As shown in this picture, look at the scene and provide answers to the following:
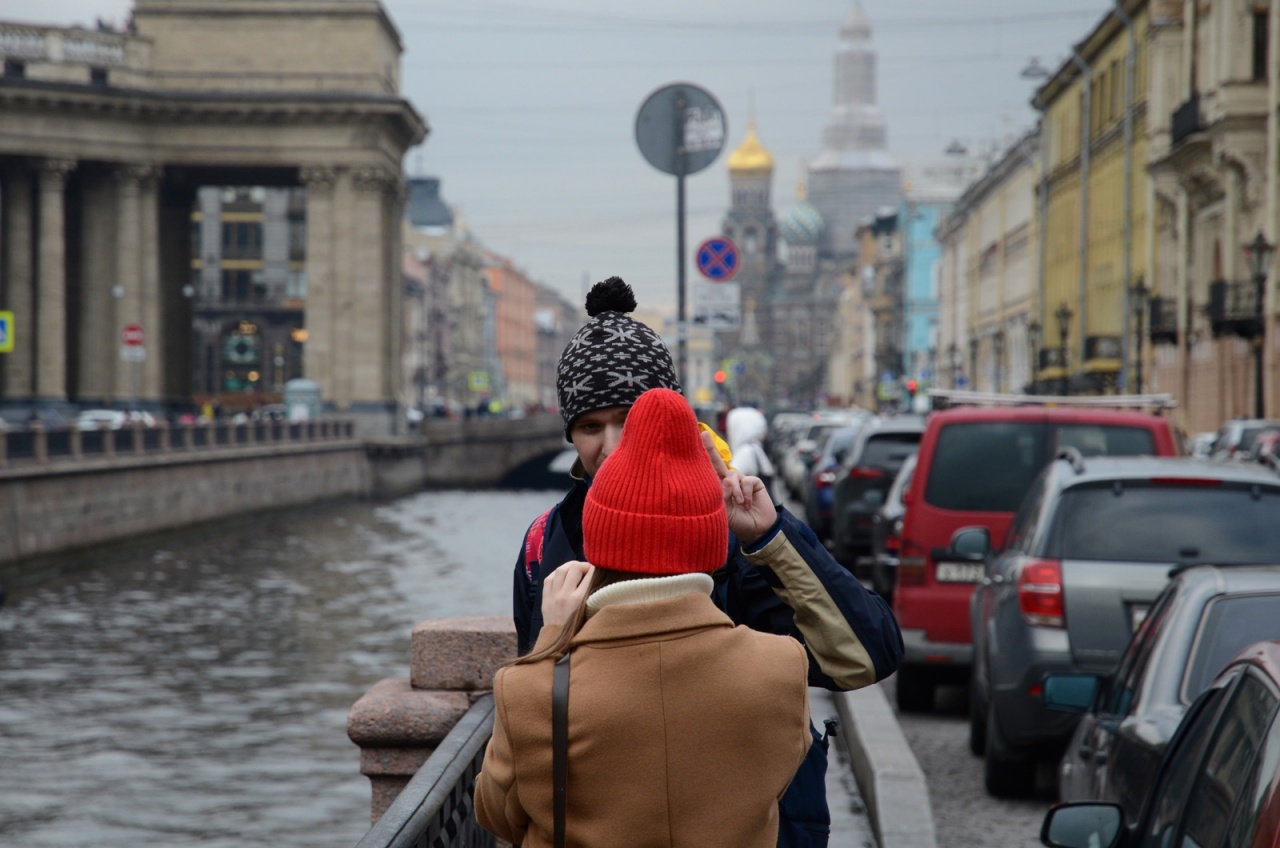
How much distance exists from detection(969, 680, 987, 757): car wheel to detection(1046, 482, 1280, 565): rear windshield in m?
1.33

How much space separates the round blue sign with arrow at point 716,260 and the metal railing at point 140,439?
49.6 feet

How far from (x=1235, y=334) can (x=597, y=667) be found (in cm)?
4090

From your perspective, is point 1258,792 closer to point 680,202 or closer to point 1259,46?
point 680,202

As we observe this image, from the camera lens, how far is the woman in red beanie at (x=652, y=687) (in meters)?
2.80

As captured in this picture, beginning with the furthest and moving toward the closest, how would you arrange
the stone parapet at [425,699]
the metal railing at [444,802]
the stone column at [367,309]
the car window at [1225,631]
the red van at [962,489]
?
the stone column at [367,309]
the red van at [962,489]
the stone parapet at [425,699]
the car window at [1225,631]
the metal railing at [444,802]

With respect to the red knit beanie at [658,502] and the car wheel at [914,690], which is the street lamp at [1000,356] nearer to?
the car wheel at [914,690]

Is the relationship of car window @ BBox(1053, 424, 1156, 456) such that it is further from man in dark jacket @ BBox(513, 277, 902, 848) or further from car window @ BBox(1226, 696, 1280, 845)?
man in dark jacket @ BBox(513, 277, 902, 848)

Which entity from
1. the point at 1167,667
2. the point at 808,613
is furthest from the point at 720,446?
the point at 1167,667

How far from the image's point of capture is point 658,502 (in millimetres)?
2865

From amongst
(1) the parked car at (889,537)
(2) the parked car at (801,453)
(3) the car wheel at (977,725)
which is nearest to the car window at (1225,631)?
(3) the car wheel at (977,725)

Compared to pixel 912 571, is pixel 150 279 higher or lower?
higher

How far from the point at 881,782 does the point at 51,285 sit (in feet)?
199

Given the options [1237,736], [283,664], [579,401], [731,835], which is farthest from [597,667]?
[283,664]

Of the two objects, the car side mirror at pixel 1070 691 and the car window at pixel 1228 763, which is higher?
the car window at pixel 1228 763
